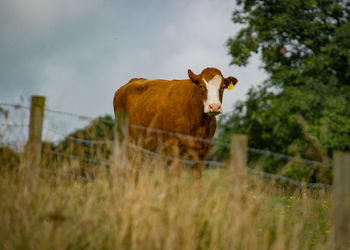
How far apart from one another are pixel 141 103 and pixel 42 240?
5399mm

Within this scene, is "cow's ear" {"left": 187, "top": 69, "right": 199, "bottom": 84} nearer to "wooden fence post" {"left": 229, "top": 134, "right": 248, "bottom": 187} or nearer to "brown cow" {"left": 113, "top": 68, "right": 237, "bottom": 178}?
"brown cow" {"left": 113, "top": 68, "right": 237, "bottom": 178}

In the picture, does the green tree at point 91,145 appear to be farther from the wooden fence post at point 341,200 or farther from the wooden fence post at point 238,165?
the wooden fence post at point 341,200

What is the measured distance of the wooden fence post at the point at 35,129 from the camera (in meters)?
5.46

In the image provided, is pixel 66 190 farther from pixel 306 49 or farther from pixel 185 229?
pixel 306 49

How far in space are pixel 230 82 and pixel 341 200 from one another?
427 centimetres

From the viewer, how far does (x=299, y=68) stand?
1692 cm

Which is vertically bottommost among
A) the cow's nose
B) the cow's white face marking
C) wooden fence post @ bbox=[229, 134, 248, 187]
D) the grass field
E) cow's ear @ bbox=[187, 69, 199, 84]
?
the grass field

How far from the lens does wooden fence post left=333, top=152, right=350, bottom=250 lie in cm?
424

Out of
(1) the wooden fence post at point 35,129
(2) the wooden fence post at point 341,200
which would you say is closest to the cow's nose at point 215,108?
(1) the wooden fence post at point 35,129


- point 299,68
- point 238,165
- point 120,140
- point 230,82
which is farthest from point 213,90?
point 299,68

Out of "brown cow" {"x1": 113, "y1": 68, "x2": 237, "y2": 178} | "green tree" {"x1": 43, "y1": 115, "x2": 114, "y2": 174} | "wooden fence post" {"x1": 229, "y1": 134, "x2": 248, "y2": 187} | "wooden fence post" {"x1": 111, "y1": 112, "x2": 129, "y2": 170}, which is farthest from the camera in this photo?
"brown cow" {"x1": 113, "y1": 68, "x2": 237, "y2": 178}

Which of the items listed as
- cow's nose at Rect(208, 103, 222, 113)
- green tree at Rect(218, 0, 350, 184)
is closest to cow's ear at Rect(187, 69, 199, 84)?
cow's nose at Rect(208, 103, 222, 113)

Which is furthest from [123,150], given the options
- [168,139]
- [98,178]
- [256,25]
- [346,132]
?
[256,25]

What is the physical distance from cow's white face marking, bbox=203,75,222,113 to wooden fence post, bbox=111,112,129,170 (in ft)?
7.98
